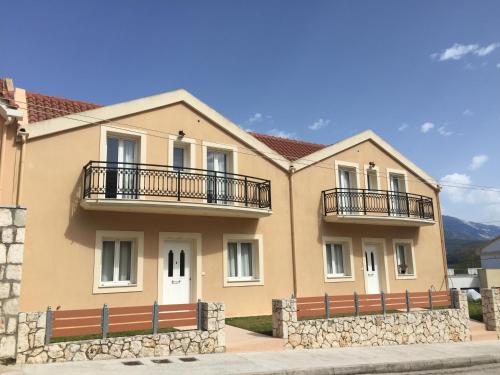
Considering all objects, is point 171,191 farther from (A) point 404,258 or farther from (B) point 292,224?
(A) point 404,258

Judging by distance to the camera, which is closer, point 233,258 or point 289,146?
point 233,258

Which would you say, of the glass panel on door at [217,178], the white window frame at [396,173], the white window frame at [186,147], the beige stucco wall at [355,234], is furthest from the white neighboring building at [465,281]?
the white window frame at [186,147]

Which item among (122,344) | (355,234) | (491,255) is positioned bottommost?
(122,344)

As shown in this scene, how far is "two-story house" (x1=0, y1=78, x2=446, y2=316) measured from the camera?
474 inches

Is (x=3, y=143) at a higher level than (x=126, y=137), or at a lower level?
lower

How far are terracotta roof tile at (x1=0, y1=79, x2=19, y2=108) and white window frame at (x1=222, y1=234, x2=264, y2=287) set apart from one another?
292 inches

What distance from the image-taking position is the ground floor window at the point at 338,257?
56.9 ft

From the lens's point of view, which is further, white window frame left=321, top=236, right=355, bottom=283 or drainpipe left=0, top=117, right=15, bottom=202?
white window frame left=321, top=236, right=355, bottom=283

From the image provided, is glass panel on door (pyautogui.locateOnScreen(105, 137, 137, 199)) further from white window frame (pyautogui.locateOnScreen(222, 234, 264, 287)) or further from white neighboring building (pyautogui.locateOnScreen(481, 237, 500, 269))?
white neighboring building (pyautogui.locateOnScreen(481, 237, 500, 269))

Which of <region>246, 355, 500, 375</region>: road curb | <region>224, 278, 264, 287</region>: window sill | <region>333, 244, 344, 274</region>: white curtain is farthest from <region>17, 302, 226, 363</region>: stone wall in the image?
<region>333, 244, 344, 274</region>: white curtain

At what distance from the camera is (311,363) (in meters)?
9.38

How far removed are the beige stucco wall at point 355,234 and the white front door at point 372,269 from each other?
26 centimetres

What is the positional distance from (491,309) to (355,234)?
5.39 meters

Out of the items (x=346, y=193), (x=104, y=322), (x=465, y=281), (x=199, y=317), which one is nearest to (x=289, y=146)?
(x=346, y=193)
